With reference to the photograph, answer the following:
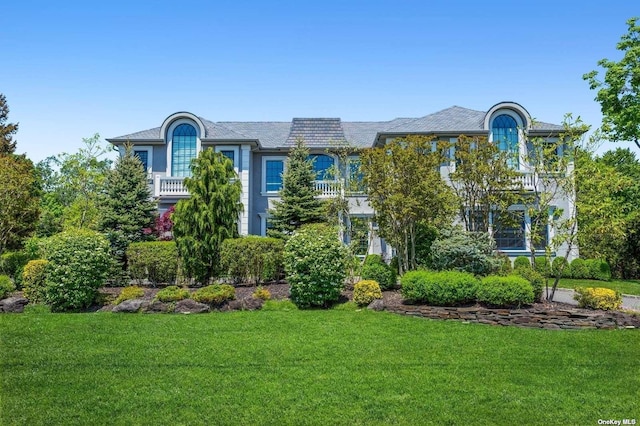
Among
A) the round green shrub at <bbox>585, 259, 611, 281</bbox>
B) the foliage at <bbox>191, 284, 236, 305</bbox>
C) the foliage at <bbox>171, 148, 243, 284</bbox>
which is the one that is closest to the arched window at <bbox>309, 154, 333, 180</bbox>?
the foliage at <bbox>171, 148, 243, 284</bbox>

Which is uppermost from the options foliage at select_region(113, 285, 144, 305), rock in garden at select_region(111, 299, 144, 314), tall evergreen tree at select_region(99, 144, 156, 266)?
tall evergreen tree at select_region(99, 144, 156, 266)

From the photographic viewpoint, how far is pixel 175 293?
11.1m

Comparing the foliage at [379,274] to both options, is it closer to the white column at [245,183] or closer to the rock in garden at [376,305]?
the rock in garden at [376,305]

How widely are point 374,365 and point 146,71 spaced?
684cm

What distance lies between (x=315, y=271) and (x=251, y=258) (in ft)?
10.6

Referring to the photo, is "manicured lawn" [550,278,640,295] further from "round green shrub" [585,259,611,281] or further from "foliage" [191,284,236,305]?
"foliage" [191,284,236,305]

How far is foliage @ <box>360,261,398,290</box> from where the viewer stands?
12.3m

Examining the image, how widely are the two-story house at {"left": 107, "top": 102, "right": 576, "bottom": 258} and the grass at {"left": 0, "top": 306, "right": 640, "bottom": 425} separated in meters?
10.4

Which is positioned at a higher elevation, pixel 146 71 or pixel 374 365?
pixel 146 71

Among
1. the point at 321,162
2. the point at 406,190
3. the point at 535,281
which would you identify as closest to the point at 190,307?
the point at 406,190

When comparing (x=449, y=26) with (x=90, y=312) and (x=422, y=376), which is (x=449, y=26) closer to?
(x=422, y=376)

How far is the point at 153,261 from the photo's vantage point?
13445 millimetres

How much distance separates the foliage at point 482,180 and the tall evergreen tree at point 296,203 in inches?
253

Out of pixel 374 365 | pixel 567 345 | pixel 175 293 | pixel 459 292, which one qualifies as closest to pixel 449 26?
pixel 459 292
